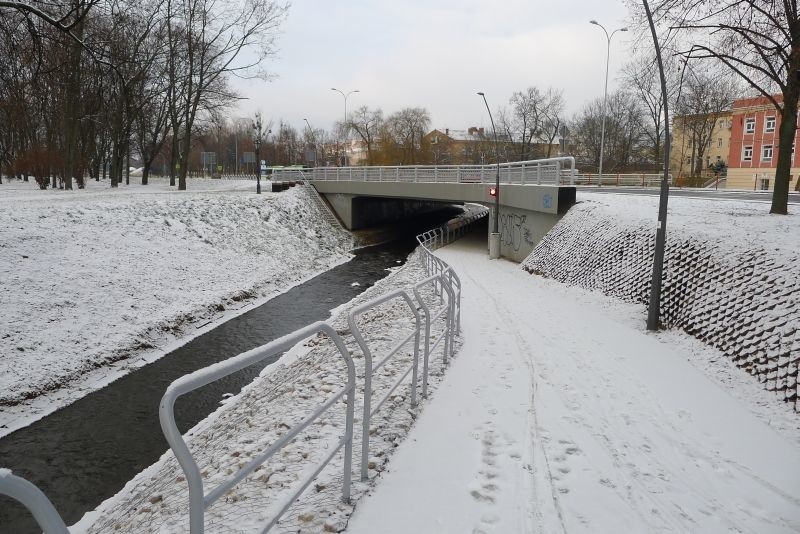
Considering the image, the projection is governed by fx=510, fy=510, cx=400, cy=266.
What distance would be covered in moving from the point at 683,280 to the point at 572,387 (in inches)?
209

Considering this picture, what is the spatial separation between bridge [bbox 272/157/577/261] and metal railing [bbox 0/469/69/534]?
18496mm

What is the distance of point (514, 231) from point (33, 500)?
21.8m

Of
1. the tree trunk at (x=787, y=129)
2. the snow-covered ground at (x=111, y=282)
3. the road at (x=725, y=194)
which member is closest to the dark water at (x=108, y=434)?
the snow-covered ground at (x=111, y=282)

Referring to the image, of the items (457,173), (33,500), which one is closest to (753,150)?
(457,173)

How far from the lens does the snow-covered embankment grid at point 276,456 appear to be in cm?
384

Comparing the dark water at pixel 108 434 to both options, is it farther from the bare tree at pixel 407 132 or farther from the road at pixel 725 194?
the bare tree at pixel 407 132

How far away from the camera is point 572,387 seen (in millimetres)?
6555

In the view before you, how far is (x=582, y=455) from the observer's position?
4.69 metres

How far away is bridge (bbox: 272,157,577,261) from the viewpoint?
19641 mm

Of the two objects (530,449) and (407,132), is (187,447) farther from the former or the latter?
(407,132)

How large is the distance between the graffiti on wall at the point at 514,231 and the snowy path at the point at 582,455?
43.0ft

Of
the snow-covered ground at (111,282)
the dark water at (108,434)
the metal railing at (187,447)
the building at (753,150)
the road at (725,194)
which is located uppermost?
the building at (753,150)

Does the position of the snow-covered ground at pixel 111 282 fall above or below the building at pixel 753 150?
below

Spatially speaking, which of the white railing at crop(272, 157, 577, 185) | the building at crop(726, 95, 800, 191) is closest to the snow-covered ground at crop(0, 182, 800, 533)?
the white railing at crop(272, 157, 577, 185)
